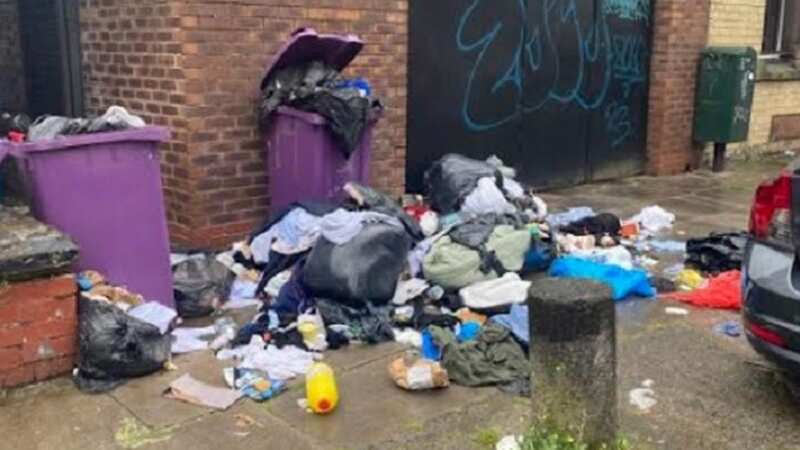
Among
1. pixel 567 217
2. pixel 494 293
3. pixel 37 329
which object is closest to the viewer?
pixel 37 329

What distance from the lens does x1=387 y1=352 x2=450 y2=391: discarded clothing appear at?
13.1ft

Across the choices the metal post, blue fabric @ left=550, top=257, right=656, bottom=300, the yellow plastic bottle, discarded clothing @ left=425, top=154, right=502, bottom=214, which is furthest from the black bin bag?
the metal post

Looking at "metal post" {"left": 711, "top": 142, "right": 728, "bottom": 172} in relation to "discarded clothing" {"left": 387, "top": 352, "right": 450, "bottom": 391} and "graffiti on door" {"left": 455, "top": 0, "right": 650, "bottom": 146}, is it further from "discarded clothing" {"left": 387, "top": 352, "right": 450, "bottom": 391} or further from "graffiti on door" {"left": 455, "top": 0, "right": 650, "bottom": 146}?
"discarded clothing" {"left": 387, "top": 352, "right": 450, "bottom": 391}

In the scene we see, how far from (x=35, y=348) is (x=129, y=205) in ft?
2.91

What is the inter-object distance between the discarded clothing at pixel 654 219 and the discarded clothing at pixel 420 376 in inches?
151

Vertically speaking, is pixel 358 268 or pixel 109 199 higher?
pixel 109 199

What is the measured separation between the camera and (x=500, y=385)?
406 centimetres

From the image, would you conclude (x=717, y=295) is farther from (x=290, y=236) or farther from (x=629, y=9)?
(x=629, y=9)

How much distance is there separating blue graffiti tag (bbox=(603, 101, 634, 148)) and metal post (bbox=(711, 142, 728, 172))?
1.18 metres

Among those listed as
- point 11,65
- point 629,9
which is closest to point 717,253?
point 629,9

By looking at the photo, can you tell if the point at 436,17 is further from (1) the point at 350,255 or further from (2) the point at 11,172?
(2) the point at 11,172

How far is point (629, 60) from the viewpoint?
973 centimetres

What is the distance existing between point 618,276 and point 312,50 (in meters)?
2.44

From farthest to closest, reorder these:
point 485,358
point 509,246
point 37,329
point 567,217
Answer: point 567,217 → point 509,246 → point 485,358 → point 37,329
